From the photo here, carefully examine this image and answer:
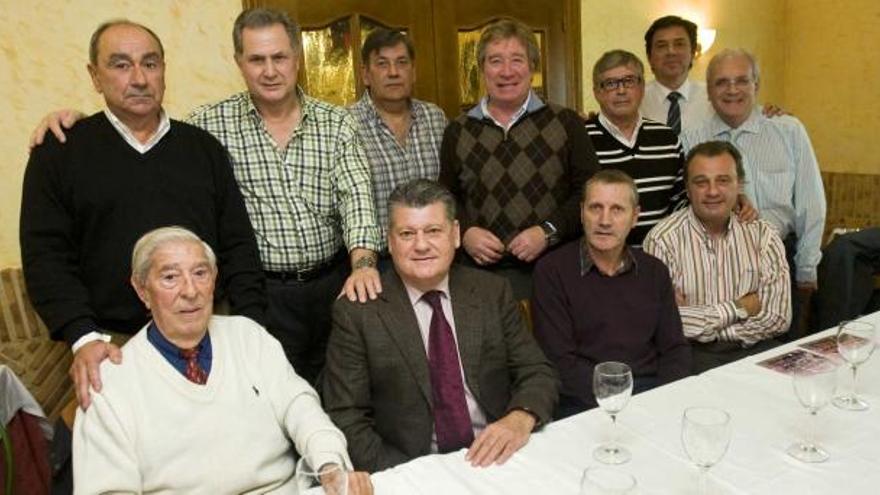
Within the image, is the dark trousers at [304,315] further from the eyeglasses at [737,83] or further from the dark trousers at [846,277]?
the dark trousers at [846,277]

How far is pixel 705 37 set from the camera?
5590 millimetres

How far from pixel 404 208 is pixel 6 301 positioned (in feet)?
6.31

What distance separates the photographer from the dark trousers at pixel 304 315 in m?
2.53

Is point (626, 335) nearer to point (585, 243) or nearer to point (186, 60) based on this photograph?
point (585, 243)

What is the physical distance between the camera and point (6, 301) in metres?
2.86

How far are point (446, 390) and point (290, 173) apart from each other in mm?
1004

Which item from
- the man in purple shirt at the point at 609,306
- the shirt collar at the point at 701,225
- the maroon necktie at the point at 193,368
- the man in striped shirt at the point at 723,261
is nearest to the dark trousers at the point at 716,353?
the man in striped shirt at the point at 723,261

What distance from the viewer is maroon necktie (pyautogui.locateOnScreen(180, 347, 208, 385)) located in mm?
1736

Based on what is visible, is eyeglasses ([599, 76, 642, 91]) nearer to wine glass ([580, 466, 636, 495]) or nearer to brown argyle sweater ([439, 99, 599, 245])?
brown argyle sweater ([439, 99, 599, 245])

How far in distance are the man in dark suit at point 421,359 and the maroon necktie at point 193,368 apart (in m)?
0.35

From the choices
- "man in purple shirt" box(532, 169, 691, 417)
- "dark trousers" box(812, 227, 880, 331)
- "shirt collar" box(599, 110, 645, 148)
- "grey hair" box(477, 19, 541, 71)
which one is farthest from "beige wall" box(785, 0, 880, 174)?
"man in purple shirt" box(532, 169, 691, 417)

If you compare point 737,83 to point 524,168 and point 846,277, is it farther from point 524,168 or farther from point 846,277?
point 524,168

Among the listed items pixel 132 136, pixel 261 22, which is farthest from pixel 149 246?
pixel 261 22

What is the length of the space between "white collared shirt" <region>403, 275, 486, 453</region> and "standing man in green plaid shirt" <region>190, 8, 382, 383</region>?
365mm
